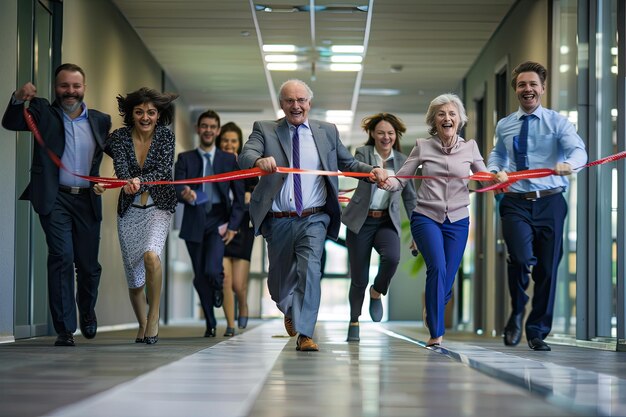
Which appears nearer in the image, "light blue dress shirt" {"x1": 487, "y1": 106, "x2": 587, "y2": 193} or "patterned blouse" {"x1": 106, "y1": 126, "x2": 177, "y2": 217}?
"light blue dress shirt" {"x1": 487, "y1": 106, "x2": 587, "y2": 193}

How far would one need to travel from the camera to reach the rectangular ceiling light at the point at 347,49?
13.7 m

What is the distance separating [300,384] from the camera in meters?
3.76

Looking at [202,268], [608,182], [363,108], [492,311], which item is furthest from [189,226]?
[363,108]

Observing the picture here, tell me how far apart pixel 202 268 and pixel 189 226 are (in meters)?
0.37

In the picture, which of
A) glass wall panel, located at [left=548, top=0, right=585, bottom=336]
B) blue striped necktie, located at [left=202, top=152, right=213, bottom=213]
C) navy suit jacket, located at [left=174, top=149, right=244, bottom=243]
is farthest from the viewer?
glass wall panel, located at [left=548, top=0, right=585, bottom=336]

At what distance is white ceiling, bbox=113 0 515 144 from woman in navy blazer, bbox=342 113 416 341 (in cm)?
390

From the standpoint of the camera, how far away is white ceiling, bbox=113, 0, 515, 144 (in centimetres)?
1185

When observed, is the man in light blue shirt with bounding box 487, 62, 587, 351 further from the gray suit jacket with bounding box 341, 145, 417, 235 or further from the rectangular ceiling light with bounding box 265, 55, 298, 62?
the rectangular ceiling light with bounding box 265, 55, 298, 62

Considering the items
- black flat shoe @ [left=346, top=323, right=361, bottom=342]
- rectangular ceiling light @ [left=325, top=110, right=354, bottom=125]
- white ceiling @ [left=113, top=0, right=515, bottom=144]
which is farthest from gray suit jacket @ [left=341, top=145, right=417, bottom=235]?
rectangular ceiling light @ [left=325, top=110, right=354, bottom=125]

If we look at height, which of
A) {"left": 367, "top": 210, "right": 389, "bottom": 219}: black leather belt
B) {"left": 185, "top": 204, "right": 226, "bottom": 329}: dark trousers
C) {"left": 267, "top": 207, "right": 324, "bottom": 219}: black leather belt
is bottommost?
{"left": 185, "top": 204, "right": 226, "bottom": 329}: dark trousers

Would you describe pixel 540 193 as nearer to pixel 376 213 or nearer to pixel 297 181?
pixel 376 213

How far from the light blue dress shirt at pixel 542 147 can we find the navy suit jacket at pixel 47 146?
2.54 meters

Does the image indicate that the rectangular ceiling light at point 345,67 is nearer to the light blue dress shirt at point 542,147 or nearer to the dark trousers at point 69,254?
the light blue dress shirt at point 542,147

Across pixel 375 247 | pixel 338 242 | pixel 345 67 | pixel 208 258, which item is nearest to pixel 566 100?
pixel 338 242
